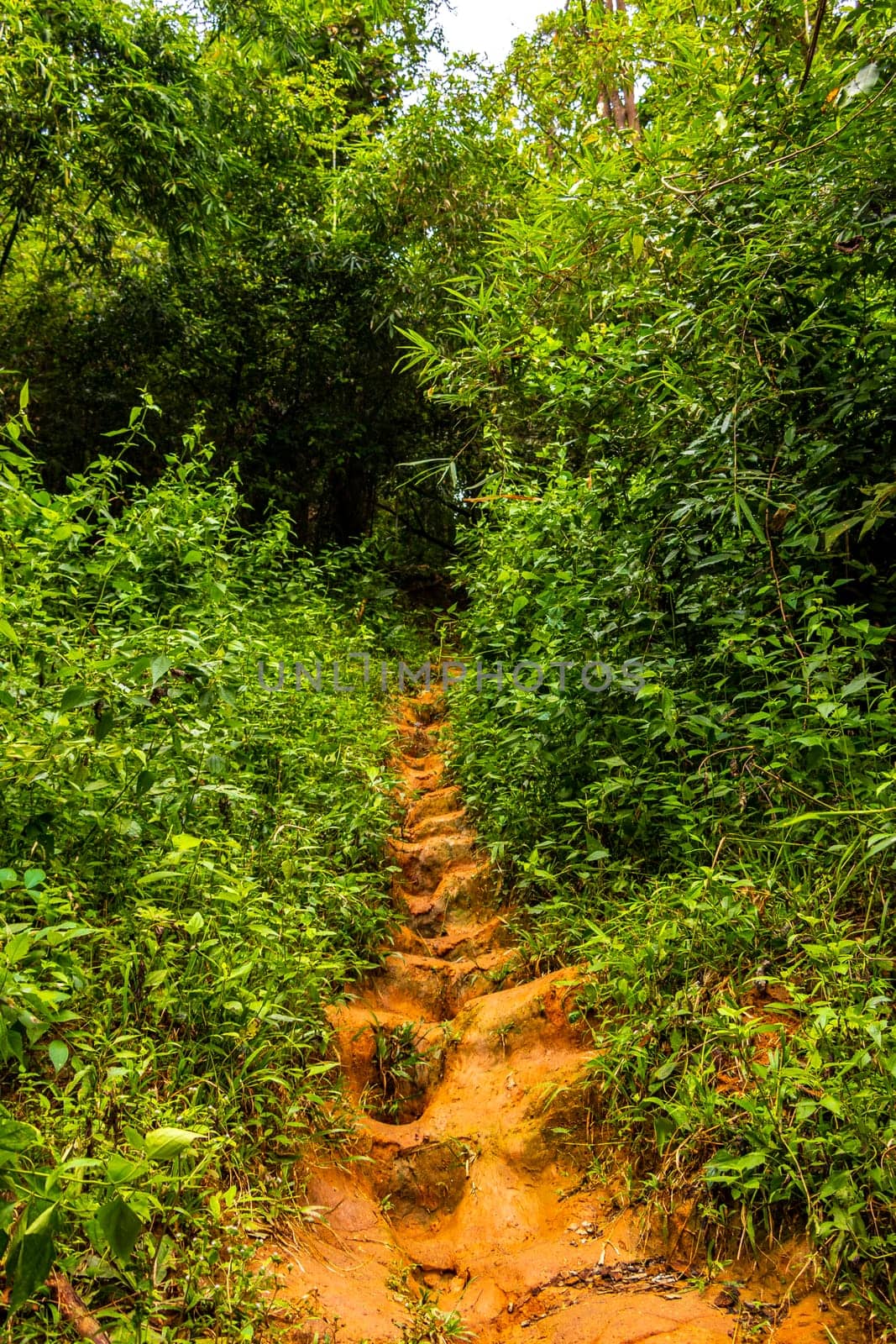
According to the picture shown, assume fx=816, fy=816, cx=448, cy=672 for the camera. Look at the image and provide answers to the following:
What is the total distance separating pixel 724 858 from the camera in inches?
97.8

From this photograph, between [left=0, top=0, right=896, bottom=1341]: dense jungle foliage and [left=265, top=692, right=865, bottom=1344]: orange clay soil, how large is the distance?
11 centimetres

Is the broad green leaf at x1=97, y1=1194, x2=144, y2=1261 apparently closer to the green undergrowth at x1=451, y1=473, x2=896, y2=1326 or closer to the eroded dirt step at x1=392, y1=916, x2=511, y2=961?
the green undergrowth at x1=451, y1=473, x2=896, y2=1326

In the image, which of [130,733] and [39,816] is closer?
[39,816]

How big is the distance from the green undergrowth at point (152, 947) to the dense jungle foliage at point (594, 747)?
0.04ft

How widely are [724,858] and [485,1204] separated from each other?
1170 mm

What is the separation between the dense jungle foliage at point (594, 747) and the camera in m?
1.65

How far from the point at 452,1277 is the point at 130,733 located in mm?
1711

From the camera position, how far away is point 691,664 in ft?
9.48

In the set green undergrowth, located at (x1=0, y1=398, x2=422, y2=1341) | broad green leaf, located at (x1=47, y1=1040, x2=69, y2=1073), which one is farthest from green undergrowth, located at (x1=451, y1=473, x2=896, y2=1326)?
broad green leaf, located at (x1=47, y1=1040, x2=69, y2=1073)

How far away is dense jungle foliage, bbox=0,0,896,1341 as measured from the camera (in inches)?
65.1

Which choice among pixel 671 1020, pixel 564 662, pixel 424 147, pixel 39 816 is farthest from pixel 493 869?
pixel 424 147

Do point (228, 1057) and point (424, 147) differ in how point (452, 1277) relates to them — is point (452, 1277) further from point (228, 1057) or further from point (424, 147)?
point (424, 147)

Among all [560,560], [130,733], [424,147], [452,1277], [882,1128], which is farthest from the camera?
[424,147]

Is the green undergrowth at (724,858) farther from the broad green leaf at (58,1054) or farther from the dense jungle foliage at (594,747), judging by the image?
the broad green leaf at (58,1054)
